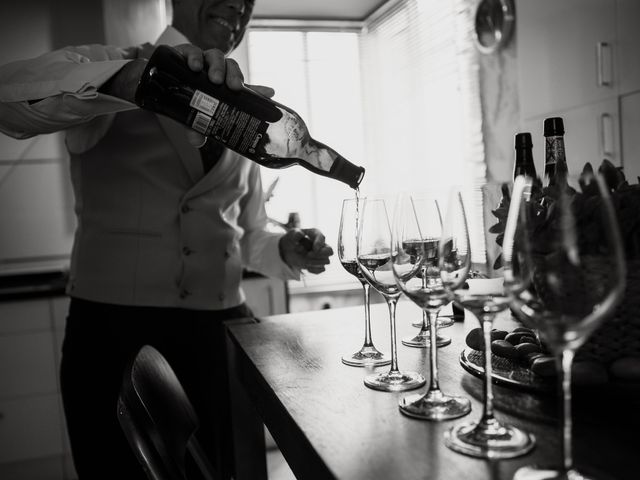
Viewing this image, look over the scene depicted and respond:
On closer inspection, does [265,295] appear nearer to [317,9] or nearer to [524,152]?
[524,152]

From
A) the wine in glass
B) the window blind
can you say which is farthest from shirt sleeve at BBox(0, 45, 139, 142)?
the window blind

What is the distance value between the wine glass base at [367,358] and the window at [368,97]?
8.26 feet

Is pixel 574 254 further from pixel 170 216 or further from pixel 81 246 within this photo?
pixel 81 246

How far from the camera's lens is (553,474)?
0.48 metres

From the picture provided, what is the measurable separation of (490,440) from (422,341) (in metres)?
0.42

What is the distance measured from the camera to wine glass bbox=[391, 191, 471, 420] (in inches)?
26.0

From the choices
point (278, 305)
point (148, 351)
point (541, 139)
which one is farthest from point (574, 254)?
point (278, 305)

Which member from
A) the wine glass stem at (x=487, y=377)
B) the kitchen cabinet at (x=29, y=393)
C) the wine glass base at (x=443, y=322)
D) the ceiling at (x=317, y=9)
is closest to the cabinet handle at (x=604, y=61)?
the wine glass base at (x=443, y=322)

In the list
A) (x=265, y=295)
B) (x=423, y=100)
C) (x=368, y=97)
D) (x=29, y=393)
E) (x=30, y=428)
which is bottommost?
(x=30, y=428)

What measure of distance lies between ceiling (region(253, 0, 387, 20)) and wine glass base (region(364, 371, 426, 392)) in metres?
3.44

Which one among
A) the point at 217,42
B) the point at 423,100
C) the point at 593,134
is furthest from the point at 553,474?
the point at 423,100

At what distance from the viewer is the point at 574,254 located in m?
0.45

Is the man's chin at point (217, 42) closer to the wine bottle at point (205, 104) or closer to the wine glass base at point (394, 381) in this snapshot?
the wine bottle at point (205, 104)

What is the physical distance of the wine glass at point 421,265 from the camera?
0.66 m
